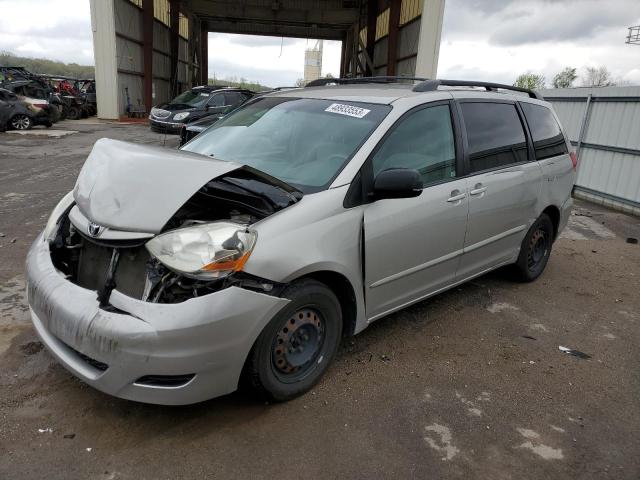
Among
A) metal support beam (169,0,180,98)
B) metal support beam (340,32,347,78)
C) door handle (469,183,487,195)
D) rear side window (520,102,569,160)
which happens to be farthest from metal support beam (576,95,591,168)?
metal support beam (340,32,347,78)

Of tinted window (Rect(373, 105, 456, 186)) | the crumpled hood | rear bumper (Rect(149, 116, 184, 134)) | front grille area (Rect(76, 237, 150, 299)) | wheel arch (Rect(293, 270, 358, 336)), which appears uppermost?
tinted window (Rect(373, 105, 456, 186))

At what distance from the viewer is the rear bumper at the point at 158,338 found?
224 centimetres

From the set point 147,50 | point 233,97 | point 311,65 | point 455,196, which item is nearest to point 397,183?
point 455,196

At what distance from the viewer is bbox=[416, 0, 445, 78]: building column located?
65.7 ft

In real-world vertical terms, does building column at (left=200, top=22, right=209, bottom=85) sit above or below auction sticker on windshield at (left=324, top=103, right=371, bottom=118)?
above

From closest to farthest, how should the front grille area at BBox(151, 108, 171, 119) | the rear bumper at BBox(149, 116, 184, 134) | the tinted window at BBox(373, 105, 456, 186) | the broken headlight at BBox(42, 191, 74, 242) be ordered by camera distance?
1. the broken headlight at BBox(42, 191, 74, 242)
2. the tinted window at BBox(373, 105, 456, 186)
3. the rear bumper at BBox(149, 116, 184, 134)
4. the front grille area at BBox(151, 108, 171, 119)

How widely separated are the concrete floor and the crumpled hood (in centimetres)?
102

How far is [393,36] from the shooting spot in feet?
80.7

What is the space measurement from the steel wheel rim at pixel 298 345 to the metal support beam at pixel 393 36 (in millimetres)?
23604

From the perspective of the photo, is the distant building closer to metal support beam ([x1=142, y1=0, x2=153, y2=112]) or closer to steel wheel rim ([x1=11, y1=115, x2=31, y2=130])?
metal support beam ([x1=142, y1=0, x2=153, y2=112])

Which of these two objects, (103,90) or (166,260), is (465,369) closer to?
(166,260)

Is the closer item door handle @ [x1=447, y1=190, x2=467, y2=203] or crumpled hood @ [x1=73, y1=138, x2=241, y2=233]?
crumpled hood @ [x1=73, y1=138, x2=241, y2=233]

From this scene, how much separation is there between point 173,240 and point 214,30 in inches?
1570

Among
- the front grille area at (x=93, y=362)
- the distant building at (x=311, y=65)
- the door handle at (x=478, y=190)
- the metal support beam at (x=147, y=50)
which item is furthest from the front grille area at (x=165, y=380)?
the distant building at (x=311, y=65)
